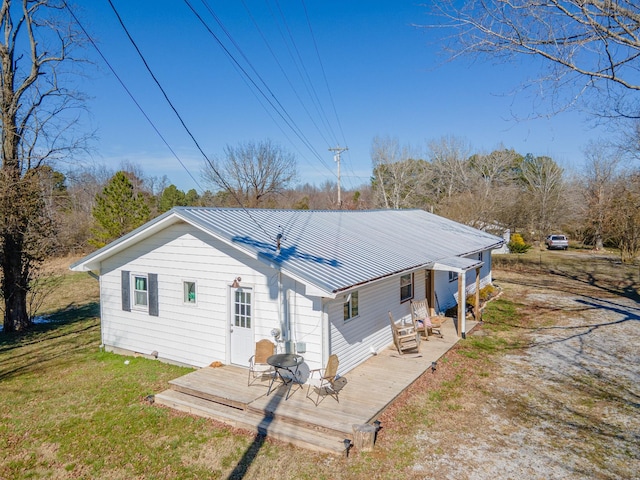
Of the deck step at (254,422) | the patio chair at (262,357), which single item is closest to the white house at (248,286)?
the patio chair at (262,357)

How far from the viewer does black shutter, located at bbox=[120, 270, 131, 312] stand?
10.9 metres

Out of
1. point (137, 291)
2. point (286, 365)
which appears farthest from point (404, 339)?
point (137, 291)

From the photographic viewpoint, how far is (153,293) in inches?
409

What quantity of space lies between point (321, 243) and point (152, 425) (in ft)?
18.5

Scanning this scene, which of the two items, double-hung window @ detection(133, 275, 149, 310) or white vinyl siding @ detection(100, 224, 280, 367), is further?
double-hung window @ detection(133, 275, 149, 310)

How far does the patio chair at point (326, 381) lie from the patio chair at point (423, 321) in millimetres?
4243

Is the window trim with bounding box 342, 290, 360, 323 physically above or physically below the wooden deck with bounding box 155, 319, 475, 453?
above

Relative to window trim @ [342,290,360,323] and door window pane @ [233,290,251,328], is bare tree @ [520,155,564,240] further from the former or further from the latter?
door window pane @ [233,290,251,328]

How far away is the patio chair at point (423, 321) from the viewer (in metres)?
11.6

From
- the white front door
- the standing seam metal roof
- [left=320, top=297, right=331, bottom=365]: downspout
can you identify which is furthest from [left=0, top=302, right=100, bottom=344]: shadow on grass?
[left=320, top=297, right=331, bottom=365]: downspout

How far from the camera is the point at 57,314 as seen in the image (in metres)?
17.3

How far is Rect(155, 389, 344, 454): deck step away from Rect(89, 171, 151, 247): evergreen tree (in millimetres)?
22241

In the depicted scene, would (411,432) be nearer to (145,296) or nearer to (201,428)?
(201,428)

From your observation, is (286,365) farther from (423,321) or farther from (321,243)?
(423,321)
